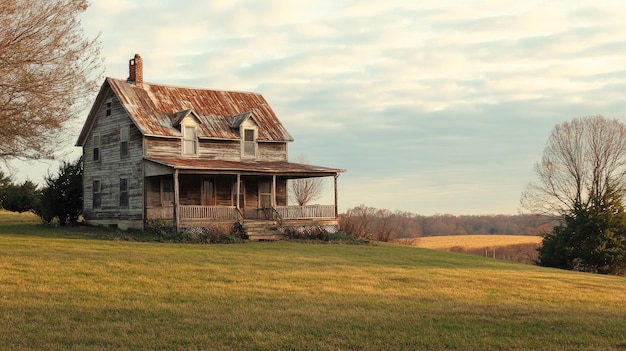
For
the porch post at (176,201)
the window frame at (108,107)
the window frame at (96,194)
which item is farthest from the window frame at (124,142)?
the porch post at (176,201)

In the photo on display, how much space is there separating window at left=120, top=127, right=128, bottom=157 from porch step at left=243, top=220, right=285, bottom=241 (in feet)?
26.6

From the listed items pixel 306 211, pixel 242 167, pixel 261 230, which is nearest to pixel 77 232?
pixel 242 167

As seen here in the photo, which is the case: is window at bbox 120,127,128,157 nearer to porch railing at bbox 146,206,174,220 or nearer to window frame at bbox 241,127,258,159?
porch railing at bbox 146,206,174,220

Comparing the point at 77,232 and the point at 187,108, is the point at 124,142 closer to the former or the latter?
the point at 187,108

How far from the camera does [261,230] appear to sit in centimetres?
3300

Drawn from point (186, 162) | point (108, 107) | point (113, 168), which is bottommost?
point (186, 162)

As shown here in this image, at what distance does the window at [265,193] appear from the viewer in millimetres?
39656

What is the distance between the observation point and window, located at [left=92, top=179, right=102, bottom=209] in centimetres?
3884

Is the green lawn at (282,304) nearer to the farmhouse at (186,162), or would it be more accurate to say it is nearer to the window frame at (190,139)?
the farmhouse at (186,162)

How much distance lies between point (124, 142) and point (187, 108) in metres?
3.92

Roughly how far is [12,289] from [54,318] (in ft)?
11.9

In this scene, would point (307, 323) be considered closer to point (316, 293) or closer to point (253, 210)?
point (316, 293)

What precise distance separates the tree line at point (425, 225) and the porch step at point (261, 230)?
23.1 feet

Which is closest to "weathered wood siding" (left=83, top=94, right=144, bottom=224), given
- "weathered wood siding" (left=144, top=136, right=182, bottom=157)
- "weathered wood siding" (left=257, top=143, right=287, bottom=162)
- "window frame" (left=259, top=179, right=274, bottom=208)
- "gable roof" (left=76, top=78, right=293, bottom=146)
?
"weathered wood siding" (left=144, top=136, right=182, bottom=157)
